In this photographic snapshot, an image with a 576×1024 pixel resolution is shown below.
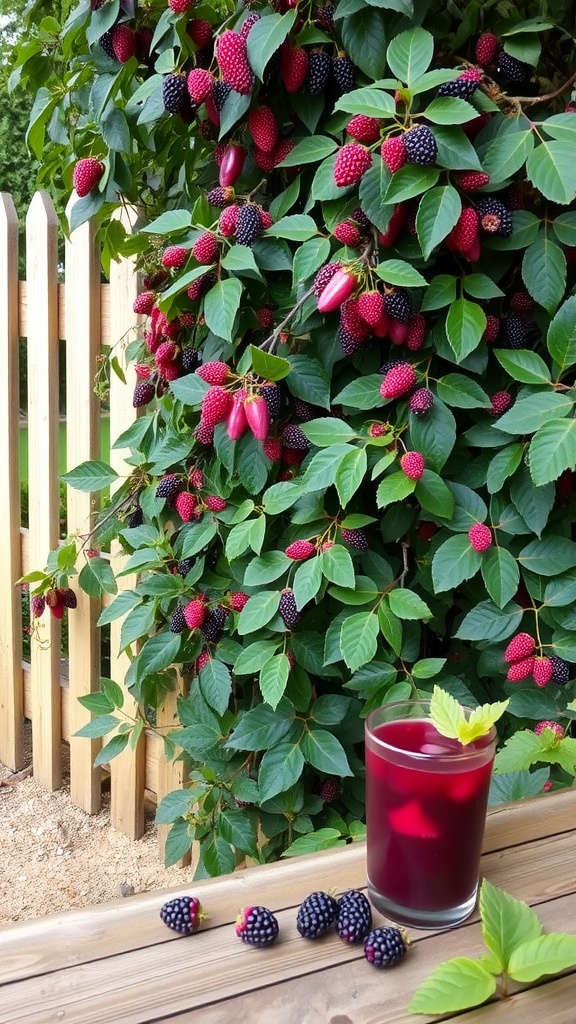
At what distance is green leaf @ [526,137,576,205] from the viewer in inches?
Answer: 34.8

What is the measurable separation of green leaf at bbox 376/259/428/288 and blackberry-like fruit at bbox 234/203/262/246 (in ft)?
0.67

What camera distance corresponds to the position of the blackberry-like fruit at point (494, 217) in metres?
0.94

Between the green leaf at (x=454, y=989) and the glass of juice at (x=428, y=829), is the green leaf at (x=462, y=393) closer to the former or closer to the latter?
the glass of juice at (x=428, y=829)

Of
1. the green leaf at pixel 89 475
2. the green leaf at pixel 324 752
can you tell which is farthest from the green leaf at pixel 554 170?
the green leaf at pixel 89 475

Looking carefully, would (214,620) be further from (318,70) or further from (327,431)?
(318,70)

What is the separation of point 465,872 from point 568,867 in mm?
130

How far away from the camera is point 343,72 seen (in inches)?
39.9

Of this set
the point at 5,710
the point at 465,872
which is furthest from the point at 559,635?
the point at 5,710

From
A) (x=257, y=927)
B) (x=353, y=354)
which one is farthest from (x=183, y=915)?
(x=353, y=354)

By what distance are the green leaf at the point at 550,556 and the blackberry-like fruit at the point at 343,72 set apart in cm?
65

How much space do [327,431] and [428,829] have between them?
583 mm

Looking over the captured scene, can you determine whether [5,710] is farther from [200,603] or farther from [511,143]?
[511,143]

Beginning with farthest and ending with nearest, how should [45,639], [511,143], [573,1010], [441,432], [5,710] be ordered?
1. [5,710]
2. [45,639]
3. [441,432]
4. [511,143]
5. [573,1010]

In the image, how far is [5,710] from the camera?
235cm
